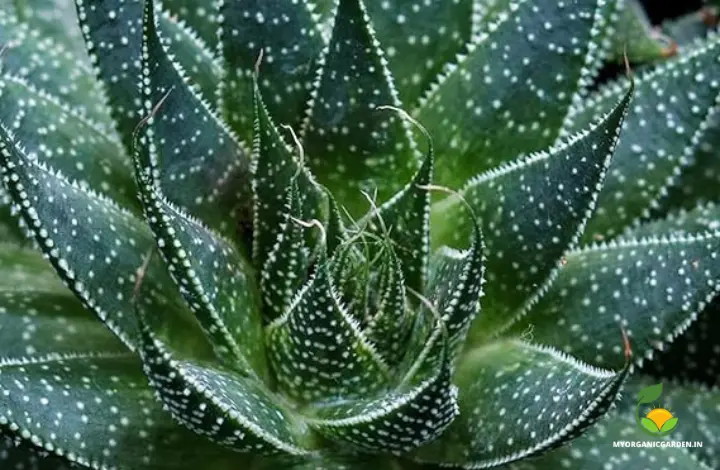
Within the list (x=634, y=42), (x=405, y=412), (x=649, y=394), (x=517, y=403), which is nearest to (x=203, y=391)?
(x=405, y=412)

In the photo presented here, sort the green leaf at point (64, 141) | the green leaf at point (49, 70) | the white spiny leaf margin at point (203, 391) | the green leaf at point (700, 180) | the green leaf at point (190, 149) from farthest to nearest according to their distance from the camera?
the green leaf at point (700, 180), the green leaf at point (49, 70), the green leaf at point (64, 141), the green leaf at point (190, 149), the white spiny leaf margin at point (203, 391)

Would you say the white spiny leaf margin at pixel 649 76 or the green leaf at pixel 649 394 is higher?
the white spiny leaf margin at pixel 649 76

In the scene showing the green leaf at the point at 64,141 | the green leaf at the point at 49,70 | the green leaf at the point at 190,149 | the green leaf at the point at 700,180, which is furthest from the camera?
the green leaf at the point at 700,180

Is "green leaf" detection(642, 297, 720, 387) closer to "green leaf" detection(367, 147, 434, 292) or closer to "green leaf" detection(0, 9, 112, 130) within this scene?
"green leaf" detection(367, 147, 434, 292)

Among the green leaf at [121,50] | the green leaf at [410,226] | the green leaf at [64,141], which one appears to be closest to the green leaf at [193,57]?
the green leaf at [121,50]

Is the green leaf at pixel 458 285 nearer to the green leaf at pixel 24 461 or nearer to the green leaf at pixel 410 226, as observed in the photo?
the green leaf at pixel 410 226

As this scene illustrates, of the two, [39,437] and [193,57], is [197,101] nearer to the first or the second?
[193,57]

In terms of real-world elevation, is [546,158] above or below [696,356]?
above
